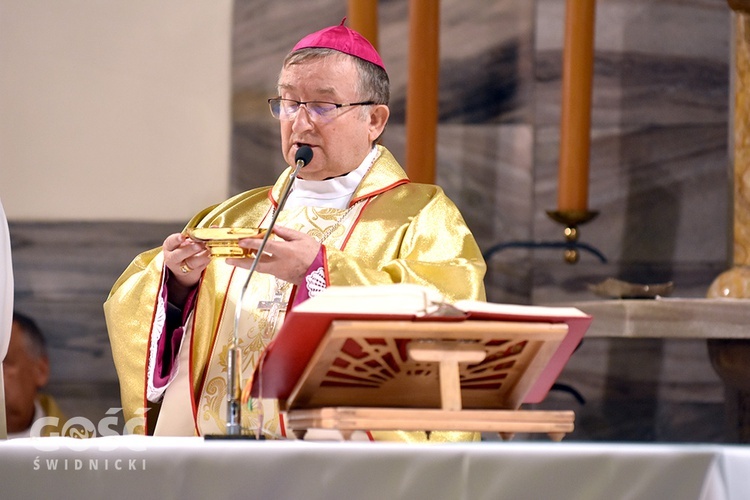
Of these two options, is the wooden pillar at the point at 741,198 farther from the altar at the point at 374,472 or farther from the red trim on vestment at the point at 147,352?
the altar at the point at 374,472

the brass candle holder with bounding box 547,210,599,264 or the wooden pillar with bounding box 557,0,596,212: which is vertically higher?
the wooden pillar with bounding box 557,0,596,212

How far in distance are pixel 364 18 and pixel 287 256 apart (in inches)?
79.0

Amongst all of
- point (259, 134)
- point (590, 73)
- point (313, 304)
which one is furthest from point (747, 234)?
point (313, 304)

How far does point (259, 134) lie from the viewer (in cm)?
525

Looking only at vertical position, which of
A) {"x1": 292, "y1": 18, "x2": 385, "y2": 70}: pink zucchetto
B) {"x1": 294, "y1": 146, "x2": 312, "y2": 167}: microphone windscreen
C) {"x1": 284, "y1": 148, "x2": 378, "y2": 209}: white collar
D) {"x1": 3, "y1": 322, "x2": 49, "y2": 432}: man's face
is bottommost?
{"x1": 3, "y1": 322, "x2": 49, "y2": 432}: man's face

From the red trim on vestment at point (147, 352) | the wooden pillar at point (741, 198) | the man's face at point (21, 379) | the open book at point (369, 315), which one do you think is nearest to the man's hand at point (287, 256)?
the red trim on vestment at point (147, 352)

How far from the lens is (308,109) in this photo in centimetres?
318

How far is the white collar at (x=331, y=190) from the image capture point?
3359mm

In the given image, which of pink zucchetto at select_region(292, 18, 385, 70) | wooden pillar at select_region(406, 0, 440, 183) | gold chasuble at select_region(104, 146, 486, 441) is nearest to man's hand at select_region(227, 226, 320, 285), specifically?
gold chasuble at select_region(104, 146, 486, 441)

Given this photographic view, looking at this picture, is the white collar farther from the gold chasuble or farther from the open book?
A: the open book

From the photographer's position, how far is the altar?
170 centimetres

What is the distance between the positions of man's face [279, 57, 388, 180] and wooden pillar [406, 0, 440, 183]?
3.97 feet

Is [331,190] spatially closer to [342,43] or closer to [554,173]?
[342,43]

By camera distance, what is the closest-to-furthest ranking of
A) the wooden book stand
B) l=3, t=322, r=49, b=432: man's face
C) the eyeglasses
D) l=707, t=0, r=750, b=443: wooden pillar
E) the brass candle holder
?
1. the wooden book stand
2. the eyeglasses
3. l=707, t=0, r=750, b=443: wooden pillar
4. the brass candle holder
5. l=3, t=322, r=49, b=432: man's face
